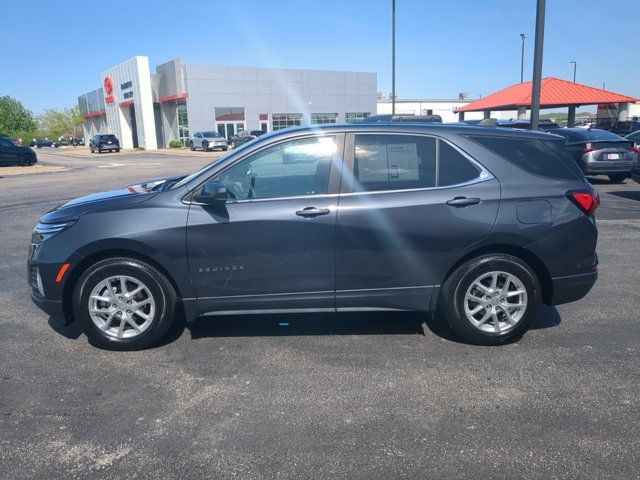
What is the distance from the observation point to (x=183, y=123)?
180 feet

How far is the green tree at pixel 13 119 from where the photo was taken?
104 metres

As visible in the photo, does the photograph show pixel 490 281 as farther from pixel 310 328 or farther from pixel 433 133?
pixel 310 328

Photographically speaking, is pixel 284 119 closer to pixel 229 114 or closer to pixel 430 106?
pixel 229 114

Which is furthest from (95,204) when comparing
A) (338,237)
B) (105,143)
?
(105,143)

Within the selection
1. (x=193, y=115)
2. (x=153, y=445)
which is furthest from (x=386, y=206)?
(x=193, y=115)

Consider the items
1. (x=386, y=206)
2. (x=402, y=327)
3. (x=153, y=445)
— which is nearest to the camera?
(x=153, y=445)

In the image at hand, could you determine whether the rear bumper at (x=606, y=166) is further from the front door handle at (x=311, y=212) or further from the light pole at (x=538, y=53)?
the front door handle at (x=311, y=212)

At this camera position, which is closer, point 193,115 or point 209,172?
point 209,172

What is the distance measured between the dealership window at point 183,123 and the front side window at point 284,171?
51.8 metres

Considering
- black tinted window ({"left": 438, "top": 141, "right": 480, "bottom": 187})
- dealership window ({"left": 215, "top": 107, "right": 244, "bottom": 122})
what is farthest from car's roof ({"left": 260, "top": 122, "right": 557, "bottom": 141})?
dealership window ({"left": 215, "top": 107, "right": 244, "bottom": 122})

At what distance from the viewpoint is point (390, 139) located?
433 cm

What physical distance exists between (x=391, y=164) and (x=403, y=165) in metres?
0.10

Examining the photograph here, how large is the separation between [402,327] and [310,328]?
32.4 inches

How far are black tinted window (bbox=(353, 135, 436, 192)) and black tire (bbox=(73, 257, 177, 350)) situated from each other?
176 centimetres
